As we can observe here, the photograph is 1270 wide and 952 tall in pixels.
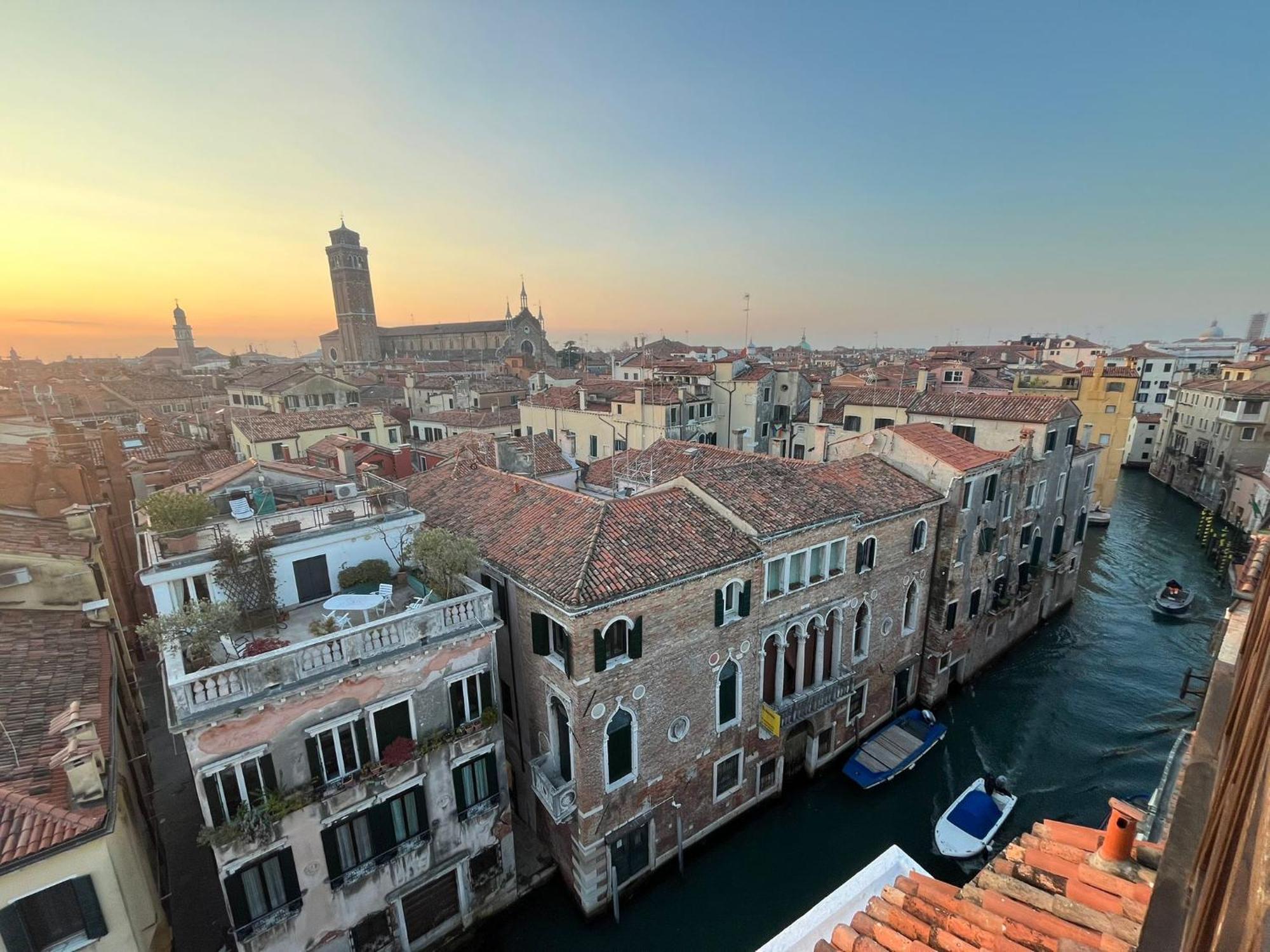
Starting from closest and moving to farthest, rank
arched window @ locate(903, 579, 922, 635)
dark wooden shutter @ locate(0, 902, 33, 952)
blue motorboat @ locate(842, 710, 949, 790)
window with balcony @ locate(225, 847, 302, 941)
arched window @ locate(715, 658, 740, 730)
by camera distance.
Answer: dark wooden shutter @ locate(0, 902, 33, 952) < window with balcony @ locate(225, 847, 302, 941) < arched window @ locate(715, 658, 740, 730) < blue motorboat @ locate(842, 710, 949, 790) < arched window @ locate(903, 579, 922, 635)

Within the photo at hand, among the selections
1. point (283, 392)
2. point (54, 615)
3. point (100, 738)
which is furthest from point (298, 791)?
point (283, 392)

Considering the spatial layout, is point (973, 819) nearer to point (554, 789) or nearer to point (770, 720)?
point (770, 720)

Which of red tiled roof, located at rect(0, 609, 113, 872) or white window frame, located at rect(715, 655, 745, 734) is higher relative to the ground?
red tiled roof, located at rect(0, 609, 113, 872)

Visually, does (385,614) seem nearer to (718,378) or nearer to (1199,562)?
(718,378)

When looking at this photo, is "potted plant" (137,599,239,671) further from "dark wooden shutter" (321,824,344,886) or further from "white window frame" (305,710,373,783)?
"dark wooden shutter" (321,824,344,886)

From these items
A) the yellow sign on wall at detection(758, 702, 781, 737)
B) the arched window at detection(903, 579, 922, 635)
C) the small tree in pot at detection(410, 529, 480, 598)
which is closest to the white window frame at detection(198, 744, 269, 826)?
the small tree in pot at detection(410, 529, 480, 598)

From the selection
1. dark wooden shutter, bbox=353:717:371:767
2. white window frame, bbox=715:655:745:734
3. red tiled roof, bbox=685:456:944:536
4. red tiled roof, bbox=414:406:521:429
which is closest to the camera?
dark wooden shutter, bbox=353:717:371:767

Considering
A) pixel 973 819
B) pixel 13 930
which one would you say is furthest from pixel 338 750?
pixel 973 819
